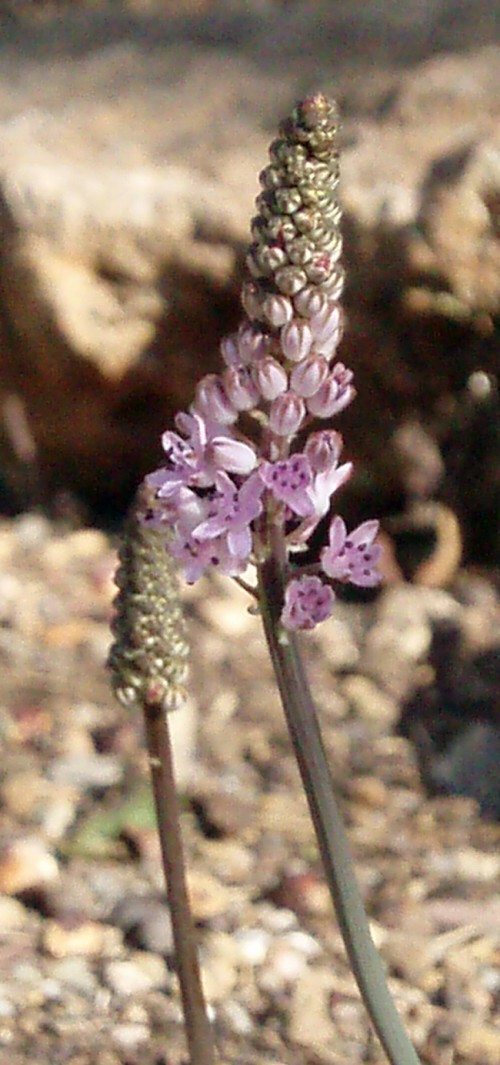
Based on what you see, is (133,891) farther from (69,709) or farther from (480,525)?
(480,525)

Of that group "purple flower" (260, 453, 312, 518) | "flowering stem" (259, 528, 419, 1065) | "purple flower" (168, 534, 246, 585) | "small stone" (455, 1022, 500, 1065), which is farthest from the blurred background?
"purple flower" (260, 453, 312, 518)

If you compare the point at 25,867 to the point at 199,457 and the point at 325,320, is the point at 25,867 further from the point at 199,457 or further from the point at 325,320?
the point at 325,320

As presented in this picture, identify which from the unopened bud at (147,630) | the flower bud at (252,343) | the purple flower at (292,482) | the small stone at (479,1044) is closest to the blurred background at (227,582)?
the small stone at (479,1044)

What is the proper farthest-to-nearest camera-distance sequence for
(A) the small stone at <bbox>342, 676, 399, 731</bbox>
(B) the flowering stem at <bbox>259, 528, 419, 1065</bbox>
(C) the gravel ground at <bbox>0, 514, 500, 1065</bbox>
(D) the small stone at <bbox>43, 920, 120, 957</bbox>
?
1. (A) the small stone at <bbox>342, 676, 399, 731</bbox>
2. (D) the small stone at <bbox>43, 920, 120, 957</bbox>
3. (C) the gravel ground at <bbox>0, 514, 500, 1065</bbox>
4. (B) the flowering stem at <bbox>259, 528, 419, 1065</bbox>

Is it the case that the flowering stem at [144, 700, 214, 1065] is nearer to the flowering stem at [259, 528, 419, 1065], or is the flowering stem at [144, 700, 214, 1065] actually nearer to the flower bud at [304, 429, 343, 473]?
the flowering stem at [259, 528, 419, 1065]

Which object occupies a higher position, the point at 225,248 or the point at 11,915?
the point at 225,248

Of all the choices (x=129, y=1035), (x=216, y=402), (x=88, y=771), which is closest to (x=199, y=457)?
(x=216, y=402)
